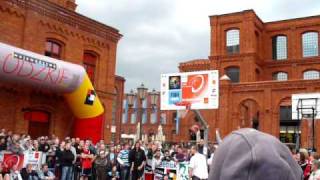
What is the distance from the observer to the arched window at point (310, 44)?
148 feet

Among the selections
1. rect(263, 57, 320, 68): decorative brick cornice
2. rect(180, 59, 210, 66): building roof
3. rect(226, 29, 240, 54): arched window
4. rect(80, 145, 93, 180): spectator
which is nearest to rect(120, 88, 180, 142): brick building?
rect(180, 59, 210, 66): building roof

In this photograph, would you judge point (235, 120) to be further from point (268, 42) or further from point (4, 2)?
point (4, 2)

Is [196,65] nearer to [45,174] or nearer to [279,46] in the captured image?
[279,46]

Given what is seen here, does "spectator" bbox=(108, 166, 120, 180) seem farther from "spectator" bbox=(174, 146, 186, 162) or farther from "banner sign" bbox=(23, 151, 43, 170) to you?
"banner sign" bbox=(23, 151, 43, 170)

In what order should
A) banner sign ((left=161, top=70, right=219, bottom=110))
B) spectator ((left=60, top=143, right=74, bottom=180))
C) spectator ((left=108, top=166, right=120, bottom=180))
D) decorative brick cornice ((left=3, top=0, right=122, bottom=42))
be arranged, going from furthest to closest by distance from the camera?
banner sign ((left=161, top=70, right=219, bottom=110)), decorative brick cornice ((left=3, top=0, right=122, bottom=42)), spectator ((left=108, top=166, right=120, bottom=180)), spectator ((left=60, top=143, right=74, bottom=180))

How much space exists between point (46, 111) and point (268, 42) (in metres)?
30.6

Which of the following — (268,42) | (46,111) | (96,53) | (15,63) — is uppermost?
(268,42)

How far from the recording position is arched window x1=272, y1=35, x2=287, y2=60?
46781mm

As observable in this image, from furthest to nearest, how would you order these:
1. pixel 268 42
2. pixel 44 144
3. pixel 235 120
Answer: pixel 268 42, pixel 235 120, pixel 44 144

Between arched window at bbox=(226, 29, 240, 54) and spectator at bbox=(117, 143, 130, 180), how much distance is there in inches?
1078

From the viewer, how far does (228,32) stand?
Result: 4438cm

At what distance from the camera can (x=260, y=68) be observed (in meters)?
45.6

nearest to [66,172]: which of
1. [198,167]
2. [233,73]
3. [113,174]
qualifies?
[113,174]

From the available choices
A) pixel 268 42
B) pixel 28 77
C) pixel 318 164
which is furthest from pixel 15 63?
pixel 268 42
